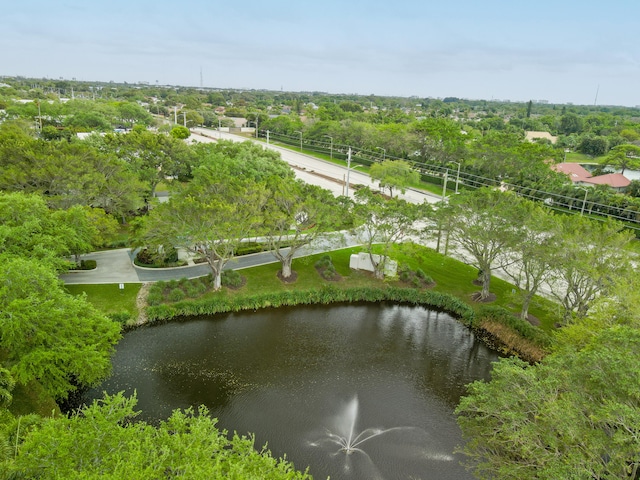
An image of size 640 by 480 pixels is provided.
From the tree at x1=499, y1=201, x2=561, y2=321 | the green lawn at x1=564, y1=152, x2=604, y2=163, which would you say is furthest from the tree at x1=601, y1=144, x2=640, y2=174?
the tree at x1=499, y1=201, x2=561, y2=321

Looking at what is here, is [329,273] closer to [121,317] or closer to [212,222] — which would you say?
[212,222]

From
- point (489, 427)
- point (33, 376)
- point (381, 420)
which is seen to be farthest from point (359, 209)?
point (33, 376)

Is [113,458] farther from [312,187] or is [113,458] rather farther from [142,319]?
[312,187]

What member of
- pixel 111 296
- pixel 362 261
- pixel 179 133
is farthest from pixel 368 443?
pixel 179 133

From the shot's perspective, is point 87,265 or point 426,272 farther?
point 426,272

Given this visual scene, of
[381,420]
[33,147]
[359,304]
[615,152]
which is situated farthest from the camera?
[615,152]

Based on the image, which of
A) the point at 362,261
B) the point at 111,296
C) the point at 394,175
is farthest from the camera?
the point at 394,175
